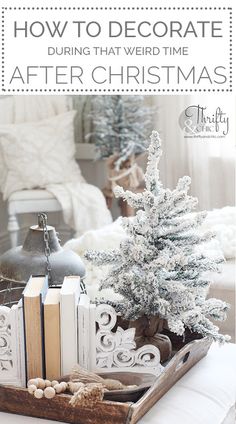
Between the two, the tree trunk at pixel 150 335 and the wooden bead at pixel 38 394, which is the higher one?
the tree trunk at pixel 150 335

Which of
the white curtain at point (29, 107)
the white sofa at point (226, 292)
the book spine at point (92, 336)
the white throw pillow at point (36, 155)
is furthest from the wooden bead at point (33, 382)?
the white curtain at point (29, 107)

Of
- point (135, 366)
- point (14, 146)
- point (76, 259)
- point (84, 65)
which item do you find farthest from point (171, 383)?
point (14, 146)

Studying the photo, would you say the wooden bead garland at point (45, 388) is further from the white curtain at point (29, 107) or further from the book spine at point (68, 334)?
the white curtain at point (29, 107)

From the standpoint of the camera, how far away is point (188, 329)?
1410 millimetres

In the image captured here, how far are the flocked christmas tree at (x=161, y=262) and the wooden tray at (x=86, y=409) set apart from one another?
107mm

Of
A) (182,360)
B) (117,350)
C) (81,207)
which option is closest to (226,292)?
(182,360)

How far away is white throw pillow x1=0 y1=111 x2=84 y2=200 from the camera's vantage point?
3.71 metres

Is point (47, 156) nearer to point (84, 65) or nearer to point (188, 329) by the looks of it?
point (84, 65)

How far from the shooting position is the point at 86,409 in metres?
1.09

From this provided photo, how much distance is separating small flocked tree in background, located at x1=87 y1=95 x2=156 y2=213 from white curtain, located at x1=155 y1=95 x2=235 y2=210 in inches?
5.2

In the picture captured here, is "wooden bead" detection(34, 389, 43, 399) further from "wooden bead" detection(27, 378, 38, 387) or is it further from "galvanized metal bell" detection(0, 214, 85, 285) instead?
"galvanized metal bell" detection(0, 214, 85, 285)

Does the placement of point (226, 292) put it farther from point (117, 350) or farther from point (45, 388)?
point (45, 388)

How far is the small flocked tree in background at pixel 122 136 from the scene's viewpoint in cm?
383

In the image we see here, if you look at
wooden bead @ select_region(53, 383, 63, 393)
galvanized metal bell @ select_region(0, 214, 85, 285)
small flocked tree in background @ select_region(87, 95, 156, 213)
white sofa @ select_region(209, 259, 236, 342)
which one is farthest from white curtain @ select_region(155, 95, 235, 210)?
wooden bead @ select_region(53, 383, 63, 393)
